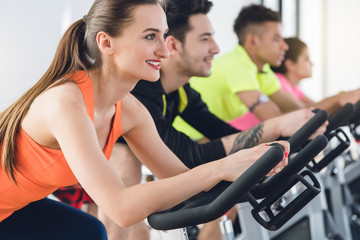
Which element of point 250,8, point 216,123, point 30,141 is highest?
point 30,141

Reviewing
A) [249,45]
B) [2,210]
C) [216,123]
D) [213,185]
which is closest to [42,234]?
[2,210]

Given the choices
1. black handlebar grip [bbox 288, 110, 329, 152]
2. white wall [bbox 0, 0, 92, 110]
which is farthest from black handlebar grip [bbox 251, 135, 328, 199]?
white wall [bbox 0, 0, 92, 110]

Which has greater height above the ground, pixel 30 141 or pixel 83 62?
pixel 83 62

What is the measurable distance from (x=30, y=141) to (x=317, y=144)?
2.32ft

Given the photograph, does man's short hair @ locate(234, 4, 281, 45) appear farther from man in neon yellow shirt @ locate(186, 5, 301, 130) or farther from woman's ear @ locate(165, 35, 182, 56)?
woman's ear @ locate(165, 35, 182, 56)

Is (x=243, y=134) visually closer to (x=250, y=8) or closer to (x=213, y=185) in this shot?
(x=213, y=185)

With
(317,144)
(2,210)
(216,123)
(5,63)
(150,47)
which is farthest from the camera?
(216,123)

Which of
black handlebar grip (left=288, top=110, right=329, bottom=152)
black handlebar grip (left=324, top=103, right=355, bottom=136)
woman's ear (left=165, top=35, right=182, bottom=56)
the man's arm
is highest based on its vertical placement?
woman's ear (left=165, top=35, right=182, bottom=56)

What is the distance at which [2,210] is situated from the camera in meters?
1.35

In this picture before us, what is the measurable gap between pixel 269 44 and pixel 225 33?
579mm

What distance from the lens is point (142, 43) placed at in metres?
1.21

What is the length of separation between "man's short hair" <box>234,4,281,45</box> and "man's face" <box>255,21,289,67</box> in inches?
1.5

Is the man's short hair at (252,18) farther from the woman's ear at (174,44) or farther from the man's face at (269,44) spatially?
the woman's ear at (174,44)

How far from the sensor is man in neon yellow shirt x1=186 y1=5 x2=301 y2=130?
2527mm
